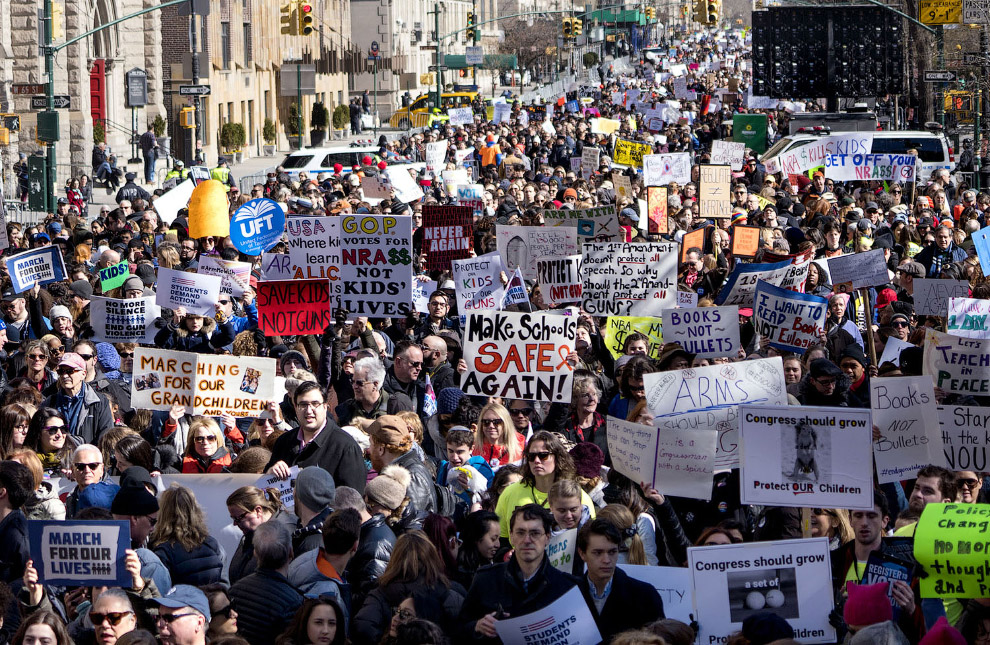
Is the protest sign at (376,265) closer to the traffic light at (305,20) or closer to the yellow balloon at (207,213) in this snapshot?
the yellow balloon at (207,213)

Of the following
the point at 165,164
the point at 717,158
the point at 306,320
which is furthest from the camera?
the point at 165,164

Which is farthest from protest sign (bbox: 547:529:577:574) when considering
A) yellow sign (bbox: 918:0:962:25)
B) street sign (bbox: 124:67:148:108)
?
street sign (bbox: 124:67:148:108)

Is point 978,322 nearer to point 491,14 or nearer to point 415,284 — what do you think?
point 415,284

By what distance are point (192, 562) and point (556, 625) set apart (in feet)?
5.63

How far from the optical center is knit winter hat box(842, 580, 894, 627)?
5453 millimetres

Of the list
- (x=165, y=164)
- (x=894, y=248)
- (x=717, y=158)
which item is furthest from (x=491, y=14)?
→ (x=894, y=248)

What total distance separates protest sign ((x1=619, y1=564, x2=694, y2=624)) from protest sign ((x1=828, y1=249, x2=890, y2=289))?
6.72 m

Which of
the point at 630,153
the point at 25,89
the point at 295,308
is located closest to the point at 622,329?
the point at 295,308

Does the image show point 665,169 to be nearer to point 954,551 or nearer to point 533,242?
point 533,242

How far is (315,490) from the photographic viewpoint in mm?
6750

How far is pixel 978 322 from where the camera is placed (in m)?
10.1

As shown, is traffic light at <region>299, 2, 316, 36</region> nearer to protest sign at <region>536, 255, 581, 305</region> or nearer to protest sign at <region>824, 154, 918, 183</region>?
protest sign at <region>824, 154, 918, 183</region>

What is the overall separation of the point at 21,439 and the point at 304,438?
181 cm

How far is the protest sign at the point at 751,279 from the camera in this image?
12.1 meters
